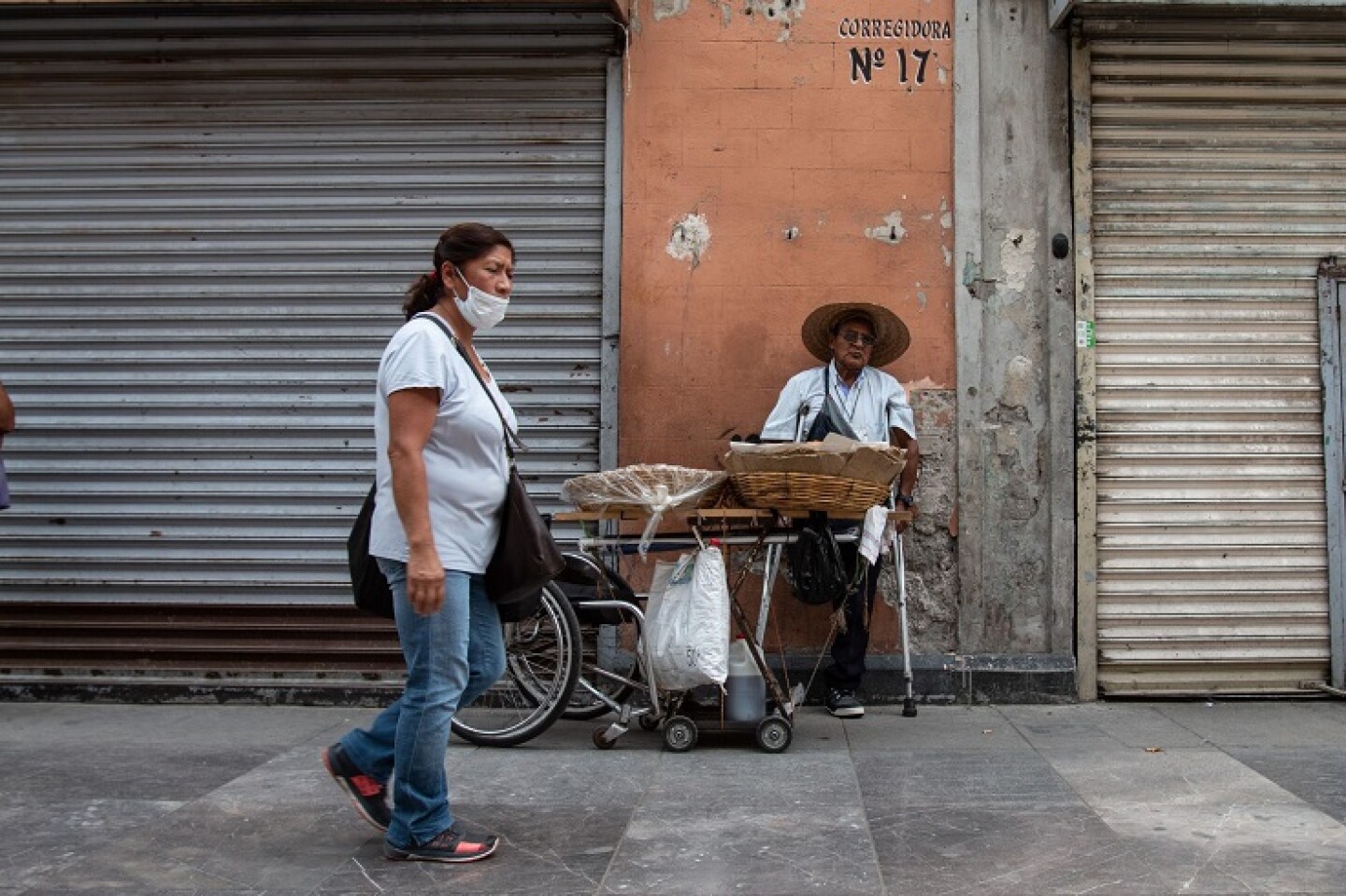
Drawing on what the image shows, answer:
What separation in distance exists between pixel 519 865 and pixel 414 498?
1.13m

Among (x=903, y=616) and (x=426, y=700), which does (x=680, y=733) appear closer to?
(x=903, y=616)

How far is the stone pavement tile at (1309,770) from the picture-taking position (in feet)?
15.1

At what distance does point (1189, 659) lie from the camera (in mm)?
6781

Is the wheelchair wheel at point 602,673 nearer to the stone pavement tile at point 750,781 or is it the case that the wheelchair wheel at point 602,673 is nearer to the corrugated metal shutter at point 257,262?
the stone pavement tile at point 750,781

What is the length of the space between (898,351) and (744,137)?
138cm

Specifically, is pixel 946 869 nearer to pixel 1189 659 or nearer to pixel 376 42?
pixel 1189 659

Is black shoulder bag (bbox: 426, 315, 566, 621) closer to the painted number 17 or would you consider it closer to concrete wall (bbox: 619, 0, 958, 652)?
concrete wall (bbox: 619, 0, 958, 652)

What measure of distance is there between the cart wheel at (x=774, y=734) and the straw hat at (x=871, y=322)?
196 centimetres

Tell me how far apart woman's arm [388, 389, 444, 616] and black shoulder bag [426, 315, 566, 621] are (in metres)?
0.28

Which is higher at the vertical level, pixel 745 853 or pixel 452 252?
pixel 452 252

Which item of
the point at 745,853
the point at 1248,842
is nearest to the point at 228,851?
the point at 745,853

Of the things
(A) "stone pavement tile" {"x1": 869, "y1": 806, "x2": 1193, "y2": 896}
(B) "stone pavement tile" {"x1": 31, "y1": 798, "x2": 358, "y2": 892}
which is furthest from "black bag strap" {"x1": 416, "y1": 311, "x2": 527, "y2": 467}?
(A) "stone pavement tile" {"x1": 869, "y1": 806, "x2": 1193, "y2": 896}

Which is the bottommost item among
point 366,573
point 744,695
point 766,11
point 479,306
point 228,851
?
point 228,851

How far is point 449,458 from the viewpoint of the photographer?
3.88 metres
